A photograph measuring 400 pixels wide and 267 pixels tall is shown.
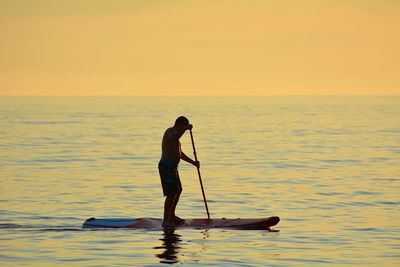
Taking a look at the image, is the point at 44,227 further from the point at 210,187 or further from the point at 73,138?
the point at 73,138

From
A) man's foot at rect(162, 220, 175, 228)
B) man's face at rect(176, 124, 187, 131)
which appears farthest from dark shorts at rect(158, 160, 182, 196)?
man's face at rect(176, 124, 187, 131)

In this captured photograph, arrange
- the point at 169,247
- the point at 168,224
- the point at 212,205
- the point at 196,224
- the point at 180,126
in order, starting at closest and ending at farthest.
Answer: the point at 169,247
the point at 180,126
the point at 168,224
the point at 196,224
the point at 212,205

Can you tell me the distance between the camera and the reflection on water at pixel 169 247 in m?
19.0

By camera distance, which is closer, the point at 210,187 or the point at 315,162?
the point at 210,187

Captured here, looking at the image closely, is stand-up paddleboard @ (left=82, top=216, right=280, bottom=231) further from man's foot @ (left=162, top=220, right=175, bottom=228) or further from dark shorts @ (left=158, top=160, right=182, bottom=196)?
dark shorts @ (left=158, top=160, right=182, bottom=196)

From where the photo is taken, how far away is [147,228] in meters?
22.0

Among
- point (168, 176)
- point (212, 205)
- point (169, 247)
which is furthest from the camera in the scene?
point (212, 205)

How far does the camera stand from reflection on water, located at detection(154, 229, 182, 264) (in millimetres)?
19016

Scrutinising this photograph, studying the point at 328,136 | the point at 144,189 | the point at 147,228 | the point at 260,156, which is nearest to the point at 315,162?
the point at 260,156

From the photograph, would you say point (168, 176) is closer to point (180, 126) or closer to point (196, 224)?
point (180, 126)

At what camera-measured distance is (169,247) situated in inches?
794

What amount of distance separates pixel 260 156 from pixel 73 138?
61.5 ft

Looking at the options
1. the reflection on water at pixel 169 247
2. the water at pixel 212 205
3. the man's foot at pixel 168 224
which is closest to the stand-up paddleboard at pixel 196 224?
the man's foot at pixel 168 224

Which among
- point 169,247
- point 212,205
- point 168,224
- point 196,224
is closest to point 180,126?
point 168,224
